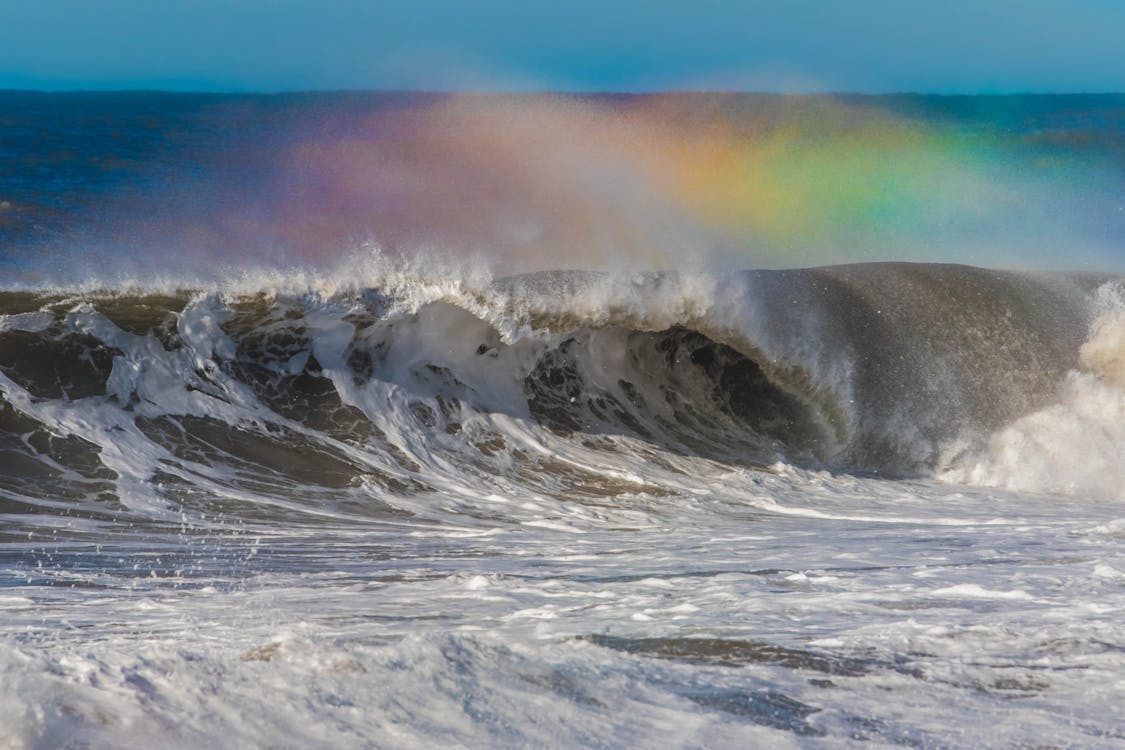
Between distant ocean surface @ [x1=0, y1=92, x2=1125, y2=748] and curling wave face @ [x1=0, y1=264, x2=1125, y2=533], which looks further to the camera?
curling wave face @ [x1=0, y1=264, x2=1125, y2=533]

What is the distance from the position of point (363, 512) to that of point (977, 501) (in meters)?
4.45

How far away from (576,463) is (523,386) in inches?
49.0

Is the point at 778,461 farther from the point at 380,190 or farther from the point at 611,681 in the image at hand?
the point at 380,190

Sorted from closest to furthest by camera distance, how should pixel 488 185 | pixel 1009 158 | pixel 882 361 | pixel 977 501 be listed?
pixel 977 501
pixel 882 361
pixel 488 185
pixel 1009 158

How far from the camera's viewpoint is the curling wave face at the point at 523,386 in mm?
8523

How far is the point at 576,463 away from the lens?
951 cm

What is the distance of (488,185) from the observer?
22.3 meters

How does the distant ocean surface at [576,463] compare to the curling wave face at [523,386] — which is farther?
the curling wave face at [523,386]

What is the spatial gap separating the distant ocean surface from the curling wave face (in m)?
0.04

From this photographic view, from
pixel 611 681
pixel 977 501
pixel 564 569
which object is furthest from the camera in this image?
pixel 977 501

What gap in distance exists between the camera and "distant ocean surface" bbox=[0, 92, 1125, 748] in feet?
11.7

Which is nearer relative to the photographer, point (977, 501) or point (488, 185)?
point (977, 501)

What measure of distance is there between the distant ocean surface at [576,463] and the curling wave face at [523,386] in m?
0.04

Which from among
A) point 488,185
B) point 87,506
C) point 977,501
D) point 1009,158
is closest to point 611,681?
point 87,506
